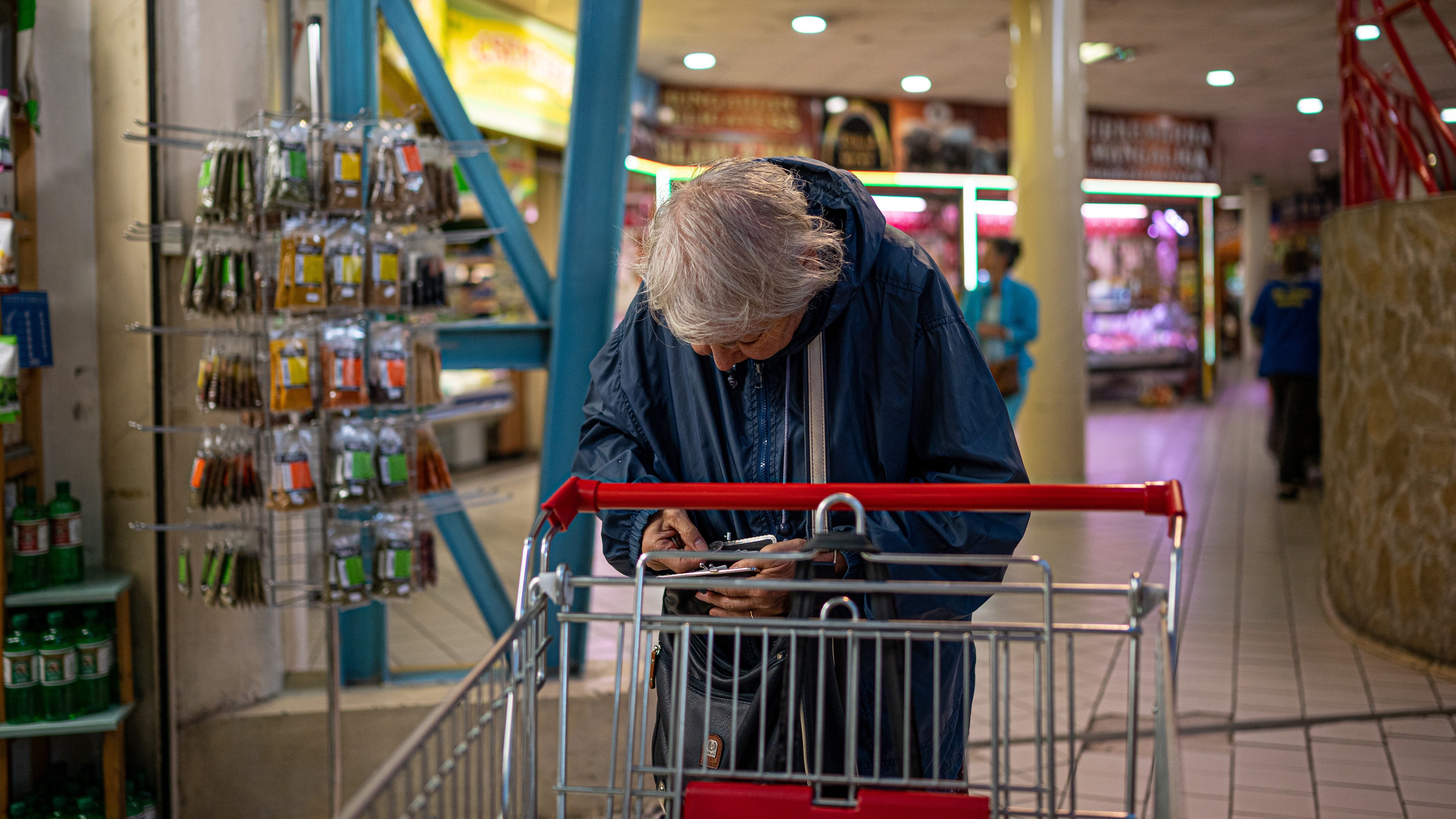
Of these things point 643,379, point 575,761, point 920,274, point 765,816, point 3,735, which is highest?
point 920,274

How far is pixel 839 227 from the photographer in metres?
1.55

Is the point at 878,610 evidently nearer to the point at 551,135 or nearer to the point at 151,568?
the point at 151,568

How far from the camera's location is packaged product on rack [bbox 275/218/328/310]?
2.62 meters

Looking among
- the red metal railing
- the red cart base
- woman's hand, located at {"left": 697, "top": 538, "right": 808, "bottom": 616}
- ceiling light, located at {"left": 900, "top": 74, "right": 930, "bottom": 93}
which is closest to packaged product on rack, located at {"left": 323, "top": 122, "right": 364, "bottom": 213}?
woman's hand, located at {"left": 697, "top": 538, "right": 808, "bottom": 616}

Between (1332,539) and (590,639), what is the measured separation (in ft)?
9.86

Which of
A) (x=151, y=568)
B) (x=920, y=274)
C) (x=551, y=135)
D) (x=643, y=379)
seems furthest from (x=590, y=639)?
(x=551, y=135)

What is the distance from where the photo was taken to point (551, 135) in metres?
8.31

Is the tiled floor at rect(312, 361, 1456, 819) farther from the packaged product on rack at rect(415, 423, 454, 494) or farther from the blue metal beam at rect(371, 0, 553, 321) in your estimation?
the blue metal beam at rect(371, 0, 553, 321)

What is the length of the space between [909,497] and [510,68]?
6.88 meters

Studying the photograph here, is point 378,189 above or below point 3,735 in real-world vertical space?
above

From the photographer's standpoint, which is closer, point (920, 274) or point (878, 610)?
point (878, 610)

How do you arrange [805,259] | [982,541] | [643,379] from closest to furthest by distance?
[805,259] < [982,541] < [643,379]

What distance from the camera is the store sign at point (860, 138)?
11656mm

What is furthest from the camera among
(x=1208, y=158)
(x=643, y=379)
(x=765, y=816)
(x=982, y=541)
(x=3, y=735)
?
(x=1208, y=158)
